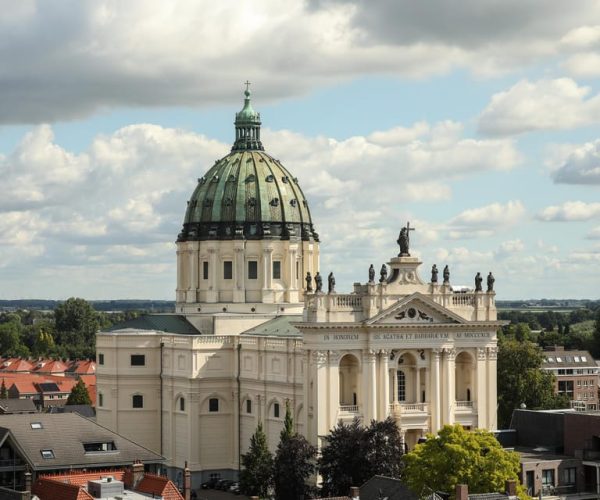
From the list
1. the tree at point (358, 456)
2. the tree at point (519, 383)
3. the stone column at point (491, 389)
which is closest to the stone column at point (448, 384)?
the stone column at point (491, 389)

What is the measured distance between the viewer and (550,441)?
427ft

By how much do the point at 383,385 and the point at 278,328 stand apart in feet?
61.0

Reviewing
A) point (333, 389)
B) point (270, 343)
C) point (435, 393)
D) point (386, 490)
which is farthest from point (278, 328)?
point (386, 490)

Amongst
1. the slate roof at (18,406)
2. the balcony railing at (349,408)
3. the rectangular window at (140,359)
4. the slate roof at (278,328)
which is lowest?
the balcony railing at (349,408)

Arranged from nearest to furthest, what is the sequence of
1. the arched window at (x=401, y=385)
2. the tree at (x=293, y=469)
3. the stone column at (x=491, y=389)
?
1. the tree at (x=293, y=469)
2. the arched window at (x=401, y=385)
3. the stone column at (x=491, y=389)

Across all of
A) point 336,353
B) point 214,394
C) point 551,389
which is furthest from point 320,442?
point 551,389

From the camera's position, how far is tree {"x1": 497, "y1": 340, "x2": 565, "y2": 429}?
17900cm

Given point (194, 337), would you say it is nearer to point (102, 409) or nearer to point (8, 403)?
point (102, 409)

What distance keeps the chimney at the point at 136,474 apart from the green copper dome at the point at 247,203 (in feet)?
193

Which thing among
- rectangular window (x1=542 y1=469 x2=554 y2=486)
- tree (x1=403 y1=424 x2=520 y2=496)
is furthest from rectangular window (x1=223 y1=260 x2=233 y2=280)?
tree (x1=403 y1=424 x2=520 y2=496)

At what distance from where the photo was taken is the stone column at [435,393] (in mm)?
142750

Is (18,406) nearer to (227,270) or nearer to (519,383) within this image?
(227,270)

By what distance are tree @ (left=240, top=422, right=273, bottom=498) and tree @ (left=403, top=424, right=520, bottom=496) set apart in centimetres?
2533

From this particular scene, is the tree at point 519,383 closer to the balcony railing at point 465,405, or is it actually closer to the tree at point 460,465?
the balcony railing at point 465,405
